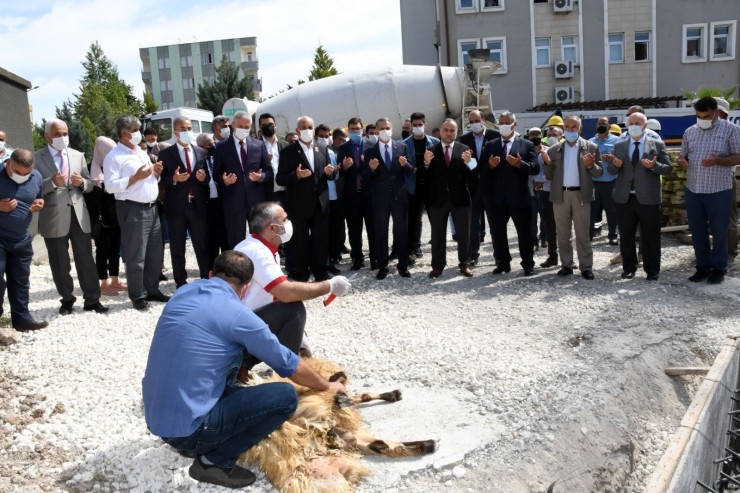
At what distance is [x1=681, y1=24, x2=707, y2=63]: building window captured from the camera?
2822 cm

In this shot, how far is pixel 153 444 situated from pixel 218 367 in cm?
111

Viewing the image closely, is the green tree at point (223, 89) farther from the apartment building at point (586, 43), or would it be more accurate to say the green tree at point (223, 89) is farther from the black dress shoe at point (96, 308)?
the black dress shoe at point (96, 308)

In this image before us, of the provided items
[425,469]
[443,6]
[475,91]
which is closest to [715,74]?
[443,6]

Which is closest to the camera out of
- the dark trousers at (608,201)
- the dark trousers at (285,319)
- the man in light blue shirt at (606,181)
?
the dark trousers at (285,319)

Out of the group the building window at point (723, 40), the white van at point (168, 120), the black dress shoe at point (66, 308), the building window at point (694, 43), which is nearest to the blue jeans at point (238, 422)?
the black dress shoe at point (66, 308)

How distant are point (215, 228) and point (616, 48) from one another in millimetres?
24902

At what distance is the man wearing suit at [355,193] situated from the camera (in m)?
9.22

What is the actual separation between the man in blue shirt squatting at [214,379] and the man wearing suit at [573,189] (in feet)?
18.2

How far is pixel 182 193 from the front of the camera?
798 centimetres

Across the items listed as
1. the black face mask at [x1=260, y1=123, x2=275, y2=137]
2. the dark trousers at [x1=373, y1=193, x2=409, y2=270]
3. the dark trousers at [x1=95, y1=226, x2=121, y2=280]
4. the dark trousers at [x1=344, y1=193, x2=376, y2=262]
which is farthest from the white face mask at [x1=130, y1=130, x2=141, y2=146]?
the dark trousers at [x1=344, y1=193, x2=376, y2=262]

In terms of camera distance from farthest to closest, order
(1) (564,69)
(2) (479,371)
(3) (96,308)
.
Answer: (1) (564,69) → (3) (96,308) → (2) (479,371)

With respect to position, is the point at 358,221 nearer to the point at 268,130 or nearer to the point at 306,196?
the point at 306,196

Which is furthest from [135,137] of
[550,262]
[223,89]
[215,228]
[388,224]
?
[223,89]

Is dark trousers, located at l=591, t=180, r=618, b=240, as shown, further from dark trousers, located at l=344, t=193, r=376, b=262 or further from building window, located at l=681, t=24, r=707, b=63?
building window, located at l=681, t=24, r=707, b=63
